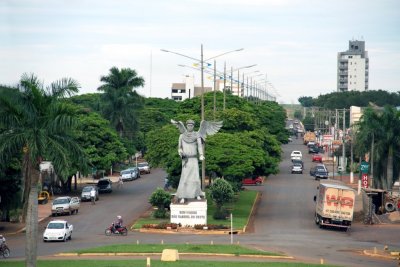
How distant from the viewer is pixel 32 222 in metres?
39.2

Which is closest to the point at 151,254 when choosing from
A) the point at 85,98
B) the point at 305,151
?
the point at 305,151

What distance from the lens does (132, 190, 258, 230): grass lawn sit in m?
68.5

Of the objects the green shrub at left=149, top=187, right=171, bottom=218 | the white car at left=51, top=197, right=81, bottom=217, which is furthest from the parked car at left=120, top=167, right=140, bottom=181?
the green shrub at left=149, top=187, right=171, bottom=218

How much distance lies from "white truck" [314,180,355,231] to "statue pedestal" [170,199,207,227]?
7572 millimetres

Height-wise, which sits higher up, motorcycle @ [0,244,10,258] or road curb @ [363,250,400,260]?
motorcycle @ [0,244,10,258]

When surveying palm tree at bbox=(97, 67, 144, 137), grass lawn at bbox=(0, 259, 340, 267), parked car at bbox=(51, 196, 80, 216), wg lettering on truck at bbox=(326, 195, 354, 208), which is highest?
palm tree at bbox=(97, 67, 144, 137)

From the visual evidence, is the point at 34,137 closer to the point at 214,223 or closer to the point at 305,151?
the point at 214,223

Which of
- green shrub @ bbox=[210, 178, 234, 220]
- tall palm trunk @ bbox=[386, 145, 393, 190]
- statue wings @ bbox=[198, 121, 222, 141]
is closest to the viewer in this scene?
statue wings @ bbox=[198, 121, 222, 141]

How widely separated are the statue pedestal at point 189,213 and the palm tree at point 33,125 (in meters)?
26.5

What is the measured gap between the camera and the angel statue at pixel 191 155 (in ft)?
215

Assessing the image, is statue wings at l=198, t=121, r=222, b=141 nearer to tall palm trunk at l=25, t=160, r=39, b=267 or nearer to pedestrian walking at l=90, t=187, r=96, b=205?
pedestrian walking at l=90, t=187, r=96, b=205

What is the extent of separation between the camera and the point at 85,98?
18362cm

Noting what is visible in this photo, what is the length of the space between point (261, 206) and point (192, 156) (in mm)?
17493

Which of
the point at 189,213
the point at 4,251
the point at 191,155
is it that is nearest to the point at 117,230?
the point at 189,213
